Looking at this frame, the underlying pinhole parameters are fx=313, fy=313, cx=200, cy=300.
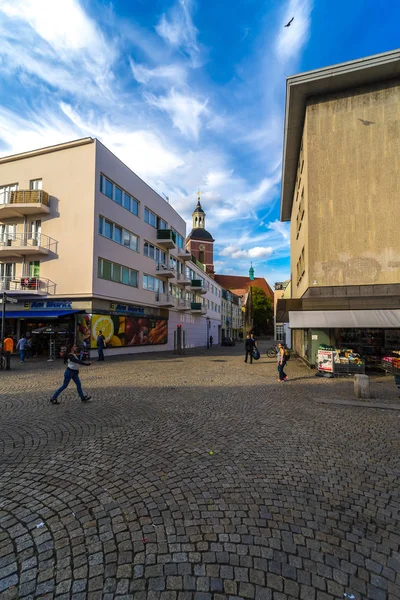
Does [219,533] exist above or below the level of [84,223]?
below

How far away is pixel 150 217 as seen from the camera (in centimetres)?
3002

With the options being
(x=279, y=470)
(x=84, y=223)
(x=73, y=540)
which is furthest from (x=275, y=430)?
(x=84, y=223)

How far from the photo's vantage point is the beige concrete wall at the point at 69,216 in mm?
21609

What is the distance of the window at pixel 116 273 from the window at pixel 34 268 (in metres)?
4.81

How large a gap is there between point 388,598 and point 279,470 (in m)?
2.07

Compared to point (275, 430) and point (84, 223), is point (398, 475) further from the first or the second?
point (84, 223)

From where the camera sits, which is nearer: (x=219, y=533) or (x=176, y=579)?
(x=176, y=579)

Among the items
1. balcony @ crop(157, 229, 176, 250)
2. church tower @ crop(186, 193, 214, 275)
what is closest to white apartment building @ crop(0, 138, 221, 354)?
balcony @ crop(157, 229, 176, 250)

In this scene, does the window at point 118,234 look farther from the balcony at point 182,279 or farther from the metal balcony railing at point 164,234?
the balcony at point 182,279

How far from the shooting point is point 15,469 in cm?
433

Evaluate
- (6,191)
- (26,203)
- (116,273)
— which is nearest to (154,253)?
(116,273)

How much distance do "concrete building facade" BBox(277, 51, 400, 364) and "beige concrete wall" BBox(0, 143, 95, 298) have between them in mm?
13891

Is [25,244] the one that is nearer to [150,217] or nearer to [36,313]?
[36,313]

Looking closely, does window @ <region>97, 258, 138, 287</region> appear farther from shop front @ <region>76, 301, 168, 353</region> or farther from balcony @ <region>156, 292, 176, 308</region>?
balcony @ <region>156, 292, 176, 308</region>
